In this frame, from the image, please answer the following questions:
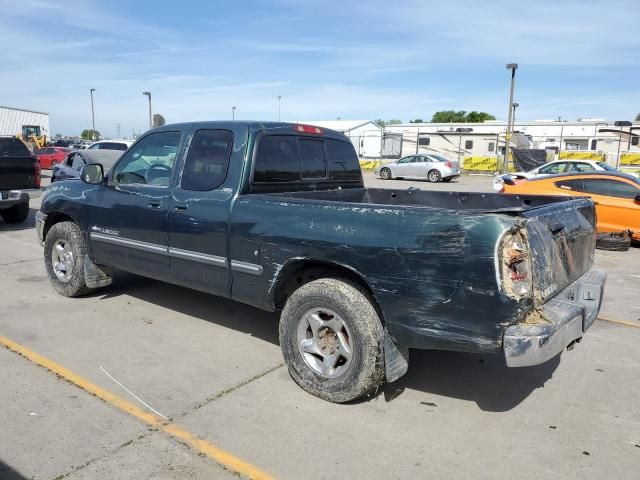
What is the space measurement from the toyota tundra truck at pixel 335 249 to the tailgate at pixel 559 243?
0.02 metres

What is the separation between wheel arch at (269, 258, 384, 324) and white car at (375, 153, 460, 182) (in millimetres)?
25554

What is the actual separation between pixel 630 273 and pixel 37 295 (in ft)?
27.2

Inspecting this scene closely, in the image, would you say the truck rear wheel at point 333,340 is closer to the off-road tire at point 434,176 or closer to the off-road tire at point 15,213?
the off-road tire at point 15,213

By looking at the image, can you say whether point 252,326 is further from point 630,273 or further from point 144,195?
point 630,273

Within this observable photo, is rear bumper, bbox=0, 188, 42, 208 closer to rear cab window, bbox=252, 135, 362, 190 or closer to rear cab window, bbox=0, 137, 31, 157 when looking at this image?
rear cab window, bbox=0, 137, 31, 157

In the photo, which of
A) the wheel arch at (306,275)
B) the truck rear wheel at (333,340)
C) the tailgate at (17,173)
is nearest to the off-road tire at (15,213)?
the tailgate at (17,173)

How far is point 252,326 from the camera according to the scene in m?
5.27

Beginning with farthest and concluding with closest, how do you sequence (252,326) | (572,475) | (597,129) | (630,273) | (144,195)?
(597,129)
(630,273)
(252,326)
(144,195)
(572,475)

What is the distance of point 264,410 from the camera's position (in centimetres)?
359

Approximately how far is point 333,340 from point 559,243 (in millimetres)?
1686

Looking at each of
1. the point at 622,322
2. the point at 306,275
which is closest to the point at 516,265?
the point at 306,275

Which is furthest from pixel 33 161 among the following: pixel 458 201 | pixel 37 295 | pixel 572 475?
pixel 572 475

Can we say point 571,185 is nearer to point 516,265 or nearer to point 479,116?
point 516,265

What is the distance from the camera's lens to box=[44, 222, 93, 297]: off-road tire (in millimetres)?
5766
